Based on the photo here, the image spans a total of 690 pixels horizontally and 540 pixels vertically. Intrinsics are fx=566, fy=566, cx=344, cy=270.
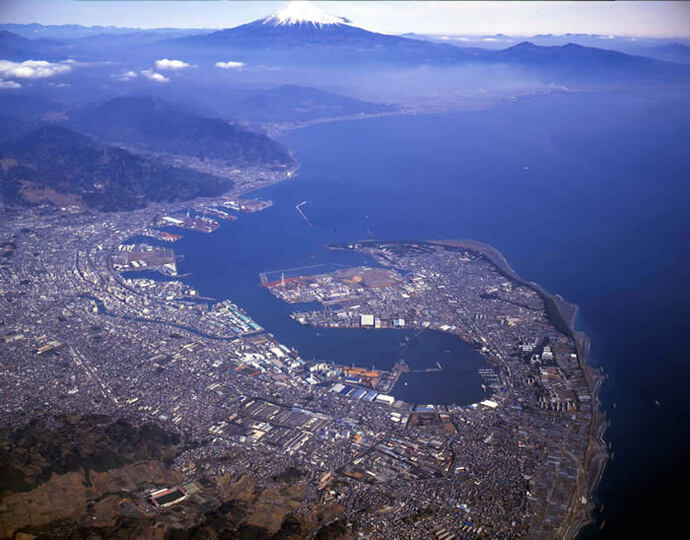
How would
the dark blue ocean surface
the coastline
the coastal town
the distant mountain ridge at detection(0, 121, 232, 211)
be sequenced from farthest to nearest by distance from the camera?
the distant mountain ridge at detection(0, 121, 232, 211), the dark blue ocean surface, the coastal town, the coastline

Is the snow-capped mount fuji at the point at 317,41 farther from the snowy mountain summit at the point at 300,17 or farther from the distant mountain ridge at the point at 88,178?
the distant mountain ridge at the point at 88,178

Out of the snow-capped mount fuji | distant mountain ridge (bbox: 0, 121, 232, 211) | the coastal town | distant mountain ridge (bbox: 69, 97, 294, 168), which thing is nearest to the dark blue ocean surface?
the coastal town

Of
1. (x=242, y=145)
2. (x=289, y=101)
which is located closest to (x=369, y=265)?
(x=242, y=145)

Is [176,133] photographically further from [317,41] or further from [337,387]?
[317,41]

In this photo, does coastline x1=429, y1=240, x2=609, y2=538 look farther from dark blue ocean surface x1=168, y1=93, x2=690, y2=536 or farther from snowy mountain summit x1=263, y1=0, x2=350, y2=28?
snowy mountain summit x1=263, y1=0, x2=350, y2=28

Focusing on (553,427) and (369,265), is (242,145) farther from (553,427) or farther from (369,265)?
(553,427)

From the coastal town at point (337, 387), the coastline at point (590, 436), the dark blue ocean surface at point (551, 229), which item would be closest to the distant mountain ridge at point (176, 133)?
the dark blue ocean surface at point (551, 229)

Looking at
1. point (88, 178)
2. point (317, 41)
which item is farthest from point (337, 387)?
point (317, 41)
